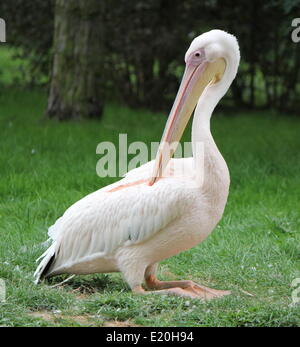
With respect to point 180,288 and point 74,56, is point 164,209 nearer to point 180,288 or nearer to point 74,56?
point 180,288

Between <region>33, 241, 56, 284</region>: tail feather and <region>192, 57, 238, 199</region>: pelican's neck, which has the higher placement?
<region>192, 57, 238, 199</region>: pelican's neck

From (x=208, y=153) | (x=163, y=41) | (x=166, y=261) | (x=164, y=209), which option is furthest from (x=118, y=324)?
(x=163, y=41)

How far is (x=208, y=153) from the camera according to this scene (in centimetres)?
536

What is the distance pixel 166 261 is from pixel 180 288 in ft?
3.27

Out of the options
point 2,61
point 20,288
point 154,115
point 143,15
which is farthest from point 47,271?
point 2,61

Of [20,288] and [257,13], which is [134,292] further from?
[257,13]

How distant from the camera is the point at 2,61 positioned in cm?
1942

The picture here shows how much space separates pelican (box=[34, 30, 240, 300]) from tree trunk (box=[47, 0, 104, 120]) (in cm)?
586

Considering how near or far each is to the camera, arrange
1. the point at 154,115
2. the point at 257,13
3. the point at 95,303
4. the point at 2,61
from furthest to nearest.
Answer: the point at 2,61, the point at 257,13, the point at 154,115, the point at 95,303

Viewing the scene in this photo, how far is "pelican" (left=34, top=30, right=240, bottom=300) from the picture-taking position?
17.5ft

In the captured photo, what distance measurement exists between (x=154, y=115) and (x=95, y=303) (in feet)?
27.7

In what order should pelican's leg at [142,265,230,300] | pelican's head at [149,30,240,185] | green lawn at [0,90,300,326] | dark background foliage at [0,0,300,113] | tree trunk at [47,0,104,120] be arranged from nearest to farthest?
green lawn at [0,90,300,326]
pelican's leg at [142,265,230,300]
pelican's head at [149,30,240,185]
tree trunk at [47,0,104,120]
dark background foliage at [0,0,300,113]

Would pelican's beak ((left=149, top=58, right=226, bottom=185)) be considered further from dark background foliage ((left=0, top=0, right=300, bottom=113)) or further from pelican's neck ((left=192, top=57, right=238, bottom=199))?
dark background foliage ((left=0, top=0, right=300, bottom=113))

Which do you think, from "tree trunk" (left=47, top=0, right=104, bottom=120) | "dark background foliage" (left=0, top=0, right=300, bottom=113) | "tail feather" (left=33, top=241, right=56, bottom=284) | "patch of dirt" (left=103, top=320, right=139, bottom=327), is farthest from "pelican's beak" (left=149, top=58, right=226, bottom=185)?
"dark background foliage" (left=0, top=0, right=300, bottom=113)
